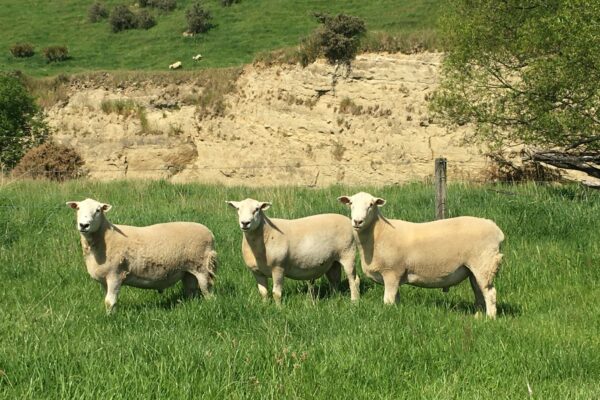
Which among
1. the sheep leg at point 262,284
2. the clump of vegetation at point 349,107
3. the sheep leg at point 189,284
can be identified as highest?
the sheep leg at point 262,284

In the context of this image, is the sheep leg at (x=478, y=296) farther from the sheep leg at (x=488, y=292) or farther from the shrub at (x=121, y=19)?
the shrub at (x=121, y=19)

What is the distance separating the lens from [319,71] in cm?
2772

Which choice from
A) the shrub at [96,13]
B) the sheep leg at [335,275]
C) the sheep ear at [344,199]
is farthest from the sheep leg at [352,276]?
the shrub at [96,13]

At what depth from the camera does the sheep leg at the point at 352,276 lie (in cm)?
728

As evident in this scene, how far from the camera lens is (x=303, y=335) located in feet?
18.0

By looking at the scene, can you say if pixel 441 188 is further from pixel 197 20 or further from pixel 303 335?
pixel 197 20

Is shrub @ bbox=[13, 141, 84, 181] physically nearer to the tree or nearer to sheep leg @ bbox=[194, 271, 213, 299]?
the tree

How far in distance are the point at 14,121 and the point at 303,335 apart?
26.9 m

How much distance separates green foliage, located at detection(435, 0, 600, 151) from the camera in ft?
47.5

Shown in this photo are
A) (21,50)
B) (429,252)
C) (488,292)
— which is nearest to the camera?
(488,292)

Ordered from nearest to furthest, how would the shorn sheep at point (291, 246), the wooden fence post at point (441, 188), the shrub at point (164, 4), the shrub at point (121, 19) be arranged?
1. the shorn sheep at point (291, 246)
2. the wooden fence post at point (441, 188)
3. the shrub at point (121, 19)
4. the shrub at point (164, 4)

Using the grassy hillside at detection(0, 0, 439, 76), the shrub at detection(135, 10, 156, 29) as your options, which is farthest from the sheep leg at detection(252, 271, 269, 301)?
the shrub at detection(135, 10, 156, 29)

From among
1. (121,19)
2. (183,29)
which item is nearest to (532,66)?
(183,29)

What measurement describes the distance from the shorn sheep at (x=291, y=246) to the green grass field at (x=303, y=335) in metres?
0.38
